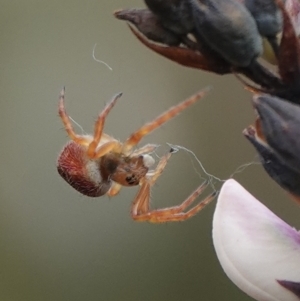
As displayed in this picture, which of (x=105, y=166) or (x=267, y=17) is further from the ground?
(x=267, y=17)

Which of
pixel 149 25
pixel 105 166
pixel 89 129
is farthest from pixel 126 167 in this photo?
pixel 89 129

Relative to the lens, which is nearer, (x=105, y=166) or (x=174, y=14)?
(x=174, y=14)

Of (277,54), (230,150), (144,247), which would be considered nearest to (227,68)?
(277,54)

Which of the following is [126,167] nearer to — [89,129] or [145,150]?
[145,150]

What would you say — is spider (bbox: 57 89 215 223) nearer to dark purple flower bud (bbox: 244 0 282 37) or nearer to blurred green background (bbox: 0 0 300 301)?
dark purple flower bud (bbox: 244 0 282 37)

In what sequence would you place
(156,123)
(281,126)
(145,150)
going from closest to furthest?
(281,126), (156,123), (145,150)
